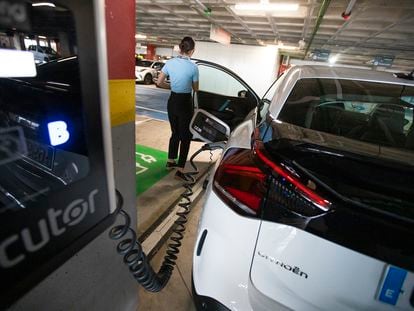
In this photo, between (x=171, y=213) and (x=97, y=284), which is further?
(x=171, y=213)

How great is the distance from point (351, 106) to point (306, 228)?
48.6 inches

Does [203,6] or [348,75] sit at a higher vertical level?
[203,6]

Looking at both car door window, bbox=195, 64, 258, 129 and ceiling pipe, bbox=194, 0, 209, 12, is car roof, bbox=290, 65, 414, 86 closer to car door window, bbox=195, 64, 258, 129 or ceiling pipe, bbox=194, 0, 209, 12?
car door window, bbox=195, 64, 258, 129

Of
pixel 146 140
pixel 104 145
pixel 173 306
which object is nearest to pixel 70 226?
pixel 104 145

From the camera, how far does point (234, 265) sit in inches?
41.0

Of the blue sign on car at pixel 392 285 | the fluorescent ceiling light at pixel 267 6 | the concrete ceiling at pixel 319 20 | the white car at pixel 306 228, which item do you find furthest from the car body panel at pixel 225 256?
the fluorescent ceiling light at pixel 267 6

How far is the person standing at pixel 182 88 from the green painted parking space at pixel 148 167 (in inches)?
11.6

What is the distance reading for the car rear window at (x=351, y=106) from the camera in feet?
4.76

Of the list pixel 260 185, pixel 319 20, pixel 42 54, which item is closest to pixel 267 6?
pixel 319 20

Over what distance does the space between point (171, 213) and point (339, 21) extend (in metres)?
7.27

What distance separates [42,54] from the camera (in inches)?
18.4

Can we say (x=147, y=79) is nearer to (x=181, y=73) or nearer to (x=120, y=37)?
(x=181, y=73)

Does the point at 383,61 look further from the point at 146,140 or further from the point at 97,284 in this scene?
the point at 97,284

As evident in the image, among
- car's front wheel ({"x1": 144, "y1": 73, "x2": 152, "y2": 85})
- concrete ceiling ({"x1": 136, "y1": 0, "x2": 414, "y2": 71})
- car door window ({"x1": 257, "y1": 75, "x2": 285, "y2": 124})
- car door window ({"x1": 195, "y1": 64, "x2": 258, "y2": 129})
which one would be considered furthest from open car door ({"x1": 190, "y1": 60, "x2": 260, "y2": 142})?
car's front wheel ({"x1": 144, "y1": 73, "x2": 152, "y2": 85})
